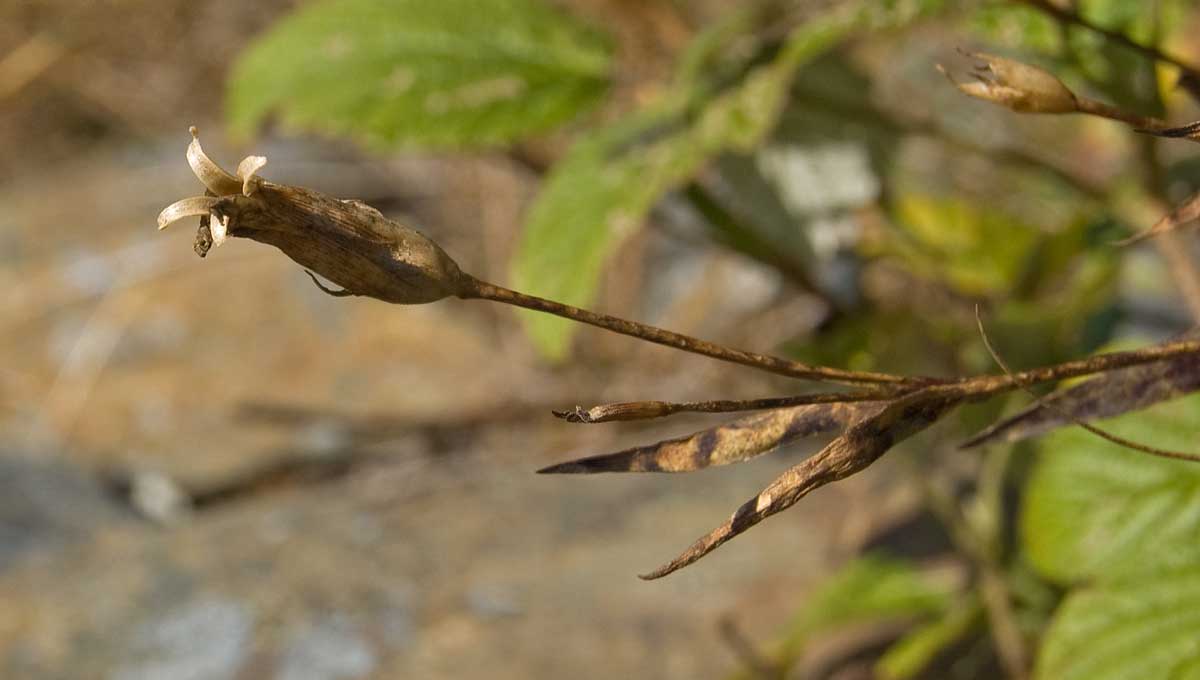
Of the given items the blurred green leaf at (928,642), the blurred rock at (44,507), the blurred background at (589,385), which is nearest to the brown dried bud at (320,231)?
the blurred background at (589,385)

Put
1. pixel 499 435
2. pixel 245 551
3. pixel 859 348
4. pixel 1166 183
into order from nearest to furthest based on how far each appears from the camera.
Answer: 1. pixel 1166 183
2. pixel 859 348
3. pixel 245 551
4. pixel 499 435

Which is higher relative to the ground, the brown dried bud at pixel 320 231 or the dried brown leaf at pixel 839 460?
the brown dried bud at pixel 320 231

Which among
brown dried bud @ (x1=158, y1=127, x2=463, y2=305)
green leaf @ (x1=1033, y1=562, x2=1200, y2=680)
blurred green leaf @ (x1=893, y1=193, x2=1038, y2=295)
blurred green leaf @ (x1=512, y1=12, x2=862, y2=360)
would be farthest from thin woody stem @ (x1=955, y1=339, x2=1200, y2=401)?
blurred green leaf @ (x1=893, y1=193, x2=1038, y2=295)

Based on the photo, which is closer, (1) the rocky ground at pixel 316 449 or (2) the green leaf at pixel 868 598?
(2) the green leaf at pixel 868 598

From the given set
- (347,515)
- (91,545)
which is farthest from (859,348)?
(91,545)

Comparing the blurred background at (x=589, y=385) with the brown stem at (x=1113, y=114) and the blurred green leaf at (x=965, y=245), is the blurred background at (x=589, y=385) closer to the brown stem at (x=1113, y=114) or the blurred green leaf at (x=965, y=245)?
the blurred green leaf at (x=965, y=245)

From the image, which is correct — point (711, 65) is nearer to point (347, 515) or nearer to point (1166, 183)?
point (1166, 183)
